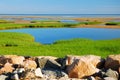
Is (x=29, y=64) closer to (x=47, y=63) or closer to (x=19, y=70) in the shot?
(x=47, y=63)

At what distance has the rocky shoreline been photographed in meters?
11.7

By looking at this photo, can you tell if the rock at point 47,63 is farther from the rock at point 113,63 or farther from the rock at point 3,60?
the rock at point 113,63

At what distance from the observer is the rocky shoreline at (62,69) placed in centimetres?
1171

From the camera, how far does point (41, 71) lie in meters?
12.3

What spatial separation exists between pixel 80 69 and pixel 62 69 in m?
0.96

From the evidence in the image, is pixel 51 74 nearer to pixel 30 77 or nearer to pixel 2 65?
pixel 30 77

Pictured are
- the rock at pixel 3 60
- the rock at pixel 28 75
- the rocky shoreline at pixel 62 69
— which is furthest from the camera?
the rock at pixel 3 60

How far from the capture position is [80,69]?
12102mm

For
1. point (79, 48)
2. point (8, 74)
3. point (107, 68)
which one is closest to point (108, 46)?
point (79, 48)

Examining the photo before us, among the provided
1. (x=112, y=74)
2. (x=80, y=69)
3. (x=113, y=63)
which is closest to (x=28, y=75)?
(x=80, y=69)

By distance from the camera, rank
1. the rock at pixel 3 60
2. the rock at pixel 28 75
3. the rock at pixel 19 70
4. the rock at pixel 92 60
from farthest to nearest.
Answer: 1. the rock at pixel 3 60
2. the rock at pixel 92 60
3. the rock at pixel 19 70
4. the rock at pixel 28 75

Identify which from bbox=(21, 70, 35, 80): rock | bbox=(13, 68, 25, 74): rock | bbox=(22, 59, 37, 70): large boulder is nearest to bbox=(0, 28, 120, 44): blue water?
bbox=(22, 59, 37, 70): large boulder

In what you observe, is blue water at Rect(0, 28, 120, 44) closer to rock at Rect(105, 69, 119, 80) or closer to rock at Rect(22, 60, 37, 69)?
rock at Rect(22, 60, 37, 69)

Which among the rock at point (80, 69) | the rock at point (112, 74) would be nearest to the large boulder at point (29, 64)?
the rock at point (80, 69)
